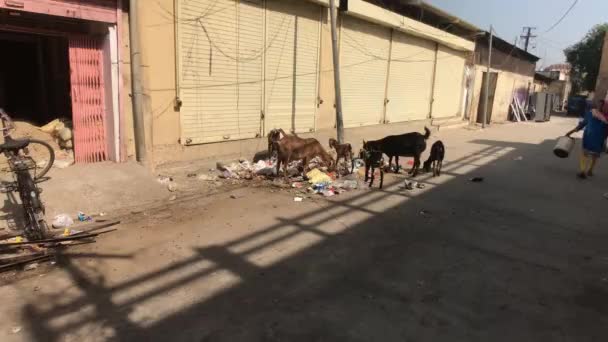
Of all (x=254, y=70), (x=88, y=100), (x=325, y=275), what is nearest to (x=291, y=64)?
(x=254, y=70)

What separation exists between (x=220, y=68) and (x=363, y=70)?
552 centimetres

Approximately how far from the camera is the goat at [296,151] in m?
7.60

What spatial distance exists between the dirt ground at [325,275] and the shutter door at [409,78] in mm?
7962

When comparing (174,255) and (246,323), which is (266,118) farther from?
(246,323)

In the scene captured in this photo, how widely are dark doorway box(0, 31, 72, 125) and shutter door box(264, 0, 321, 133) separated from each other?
4.11m

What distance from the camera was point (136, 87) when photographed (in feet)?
21.5

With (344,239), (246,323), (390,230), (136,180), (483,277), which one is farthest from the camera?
(136,180)

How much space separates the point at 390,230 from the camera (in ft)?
18.1

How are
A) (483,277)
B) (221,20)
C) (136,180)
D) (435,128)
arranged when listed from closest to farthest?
(483,277) → (136,180) → (221,20) → (435,128)

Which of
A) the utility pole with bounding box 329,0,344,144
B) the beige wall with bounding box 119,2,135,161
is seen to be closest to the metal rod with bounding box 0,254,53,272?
the beige wall with bounding box 119,2,135,161

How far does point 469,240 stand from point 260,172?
4.29 metres

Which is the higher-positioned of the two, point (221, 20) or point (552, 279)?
point (221, 20)

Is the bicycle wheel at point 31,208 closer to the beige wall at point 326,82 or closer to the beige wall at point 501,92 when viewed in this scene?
the beige wall at point 326,82

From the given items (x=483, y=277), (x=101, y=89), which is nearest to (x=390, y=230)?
(x=483, y=277)
